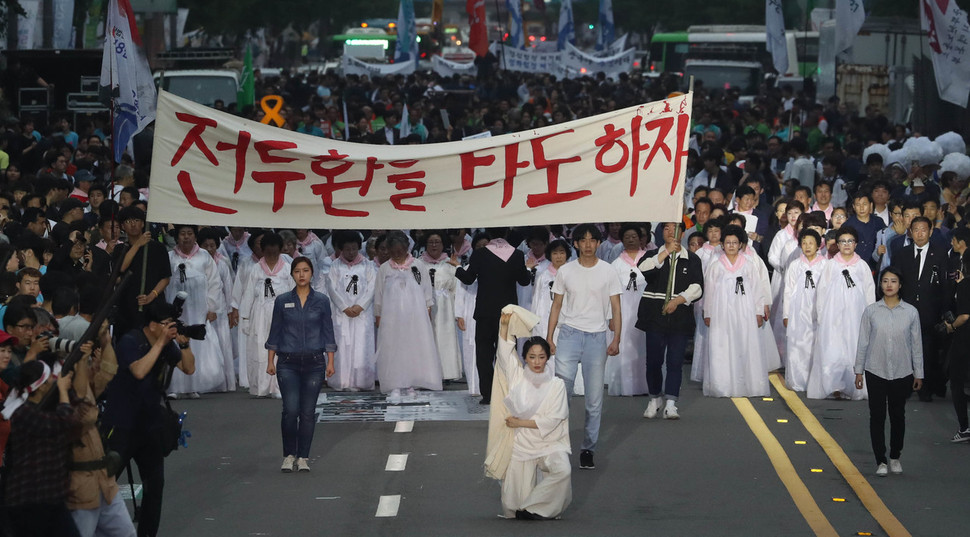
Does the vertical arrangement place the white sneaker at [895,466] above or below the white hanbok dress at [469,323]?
below

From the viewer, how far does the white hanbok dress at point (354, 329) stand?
15.6m

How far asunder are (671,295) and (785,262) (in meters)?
3.23

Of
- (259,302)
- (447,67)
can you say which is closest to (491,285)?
(259,302)

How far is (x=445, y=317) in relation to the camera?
626 inches

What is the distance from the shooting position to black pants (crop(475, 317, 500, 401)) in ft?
47.1

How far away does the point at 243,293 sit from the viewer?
15.6m

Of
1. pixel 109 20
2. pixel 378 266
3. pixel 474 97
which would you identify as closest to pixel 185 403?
pixel 378 266

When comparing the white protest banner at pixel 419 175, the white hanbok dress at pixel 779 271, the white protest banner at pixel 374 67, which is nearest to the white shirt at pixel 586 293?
the white protest banner at pixel 419 175

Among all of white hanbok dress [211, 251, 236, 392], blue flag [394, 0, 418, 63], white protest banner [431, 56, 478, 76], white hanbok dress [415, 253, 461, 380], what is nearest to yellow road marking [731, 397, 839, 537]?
white hanbok dress [415, 253, 461, 380]

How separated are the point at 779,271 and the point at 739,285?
6.17 feet

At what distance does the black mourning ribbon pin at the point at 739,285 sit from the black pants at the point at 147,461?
7.10 meters

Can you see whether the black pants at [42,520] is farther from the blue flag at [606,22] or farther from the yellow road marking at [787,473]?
the blue flag at [606,22]

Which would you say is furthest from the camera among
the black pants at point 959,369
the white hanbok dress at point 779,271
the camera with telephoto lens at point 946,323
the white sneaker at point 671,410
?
A: the white hanbok dress at point 779,271

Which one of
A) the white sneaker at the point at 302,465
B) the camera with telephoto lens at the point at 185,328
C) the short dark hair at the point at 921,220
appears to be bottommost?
the white sneaker at the point at 302,465
